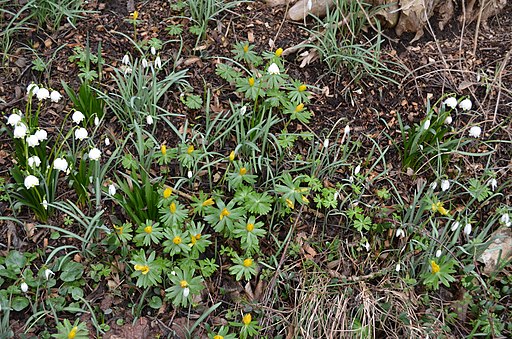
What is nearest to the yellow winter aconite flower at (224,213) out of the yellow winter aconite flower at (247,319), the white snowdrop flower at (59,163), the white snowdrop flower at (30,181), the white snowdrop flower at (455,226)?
the yellow winter aconite flower at (247,319)

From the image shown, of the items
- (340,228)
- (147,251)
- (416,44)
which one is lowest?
(340,228)

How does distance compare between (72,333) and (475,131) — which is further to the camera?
(475,131)

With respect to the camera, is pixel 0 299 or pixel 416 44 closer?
pixel 0 299

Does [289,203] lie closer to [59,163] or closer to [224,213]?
[224,213]

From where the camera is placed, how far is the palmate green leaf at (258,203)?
2.88 meters

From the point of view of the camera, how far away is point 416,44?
3.89 m

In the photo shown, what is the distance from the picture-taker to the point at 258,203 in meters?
2.90

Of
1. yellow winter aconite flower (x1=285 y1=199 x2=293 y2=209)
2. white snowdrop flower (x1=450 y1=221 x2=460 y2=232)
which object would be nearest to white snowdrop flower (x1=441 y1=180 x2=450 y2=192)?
white snowdrop flower (x1=450 y1=221 x2=460 y2=232)

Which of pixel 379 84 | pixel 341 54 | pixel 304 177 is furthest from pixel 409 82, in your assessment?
pixel 304 177

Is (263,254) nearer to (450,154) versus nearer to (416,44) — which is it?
(450,154)

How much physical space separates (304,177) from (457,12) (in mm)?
1831

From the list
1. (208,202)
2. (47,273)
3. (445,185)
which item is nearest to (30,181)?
(47,273)

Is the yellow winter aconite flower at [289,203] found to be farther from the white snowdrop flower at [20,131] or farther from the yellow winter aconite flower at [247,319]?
the white snowdrop flower at [20,131]

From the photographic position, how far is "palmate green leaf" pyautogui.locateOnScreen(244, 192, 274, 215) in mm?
2883
